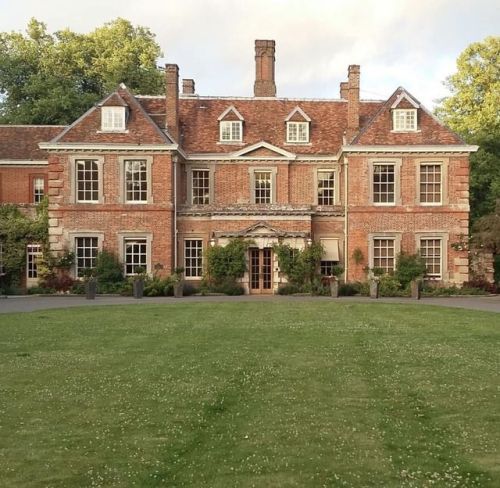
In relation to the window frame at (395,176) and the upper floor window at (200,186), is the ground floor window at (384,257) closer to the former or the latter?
the window frame at (395,176)

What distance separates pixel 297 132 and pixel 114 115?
9407 mm

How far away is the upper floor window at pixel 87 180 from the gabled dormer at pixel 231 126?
270 inches

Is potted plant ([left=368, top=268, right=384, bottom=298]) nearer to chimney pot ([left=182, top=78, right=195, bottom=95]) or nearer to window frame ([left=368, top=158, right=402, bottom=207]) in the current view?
window frame ([left=368, top=158, right=402, bottom=207])

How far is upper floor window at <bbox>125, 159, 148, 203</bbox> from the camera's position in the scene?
33.7m

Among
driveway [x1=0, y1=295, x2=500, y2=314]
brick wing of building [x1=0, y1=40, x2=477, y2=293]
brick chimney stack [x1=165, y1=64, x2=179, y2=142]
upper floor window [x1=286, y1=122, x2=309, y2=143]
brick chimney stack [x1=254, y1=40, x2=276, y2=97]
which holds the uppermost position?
brick chimney stack [x1=254, y1=40, x2=276, y2=97]

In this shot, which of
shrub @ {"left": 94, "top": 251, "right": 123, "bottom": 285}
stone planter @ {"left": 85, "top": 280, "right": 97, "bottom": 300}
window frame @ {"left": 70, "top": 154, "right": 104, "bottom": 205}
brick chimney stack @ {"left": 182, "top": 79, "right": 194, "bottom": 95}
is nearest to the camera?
stone planter @ {"left": 85, "top": 280, "right": 97, "bottom": 300}

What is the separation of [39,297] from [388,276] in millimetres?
15926

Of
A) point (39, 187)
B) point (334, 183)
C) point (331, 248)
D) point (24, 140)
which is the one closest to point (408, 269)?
point (331, 248)

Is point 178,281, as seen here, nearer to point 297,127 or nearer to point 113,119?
point 113,119

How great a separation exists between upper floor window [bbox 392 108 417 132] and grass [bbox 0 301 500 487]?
64.5ft

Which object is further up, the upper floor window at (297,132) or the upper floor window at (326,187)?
the upper floor window at (297,132)

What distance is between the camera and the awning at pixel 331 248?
113 feet

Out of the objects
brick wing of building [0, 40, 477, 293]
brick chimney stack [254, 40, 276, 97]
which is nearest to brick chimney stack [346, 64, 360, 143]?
brick wing of building [0, 40, 477, 293]

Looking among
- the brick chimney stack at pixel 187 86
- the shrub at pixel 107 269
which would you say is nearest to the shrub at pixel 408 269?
the shrub at pixel 107 269
